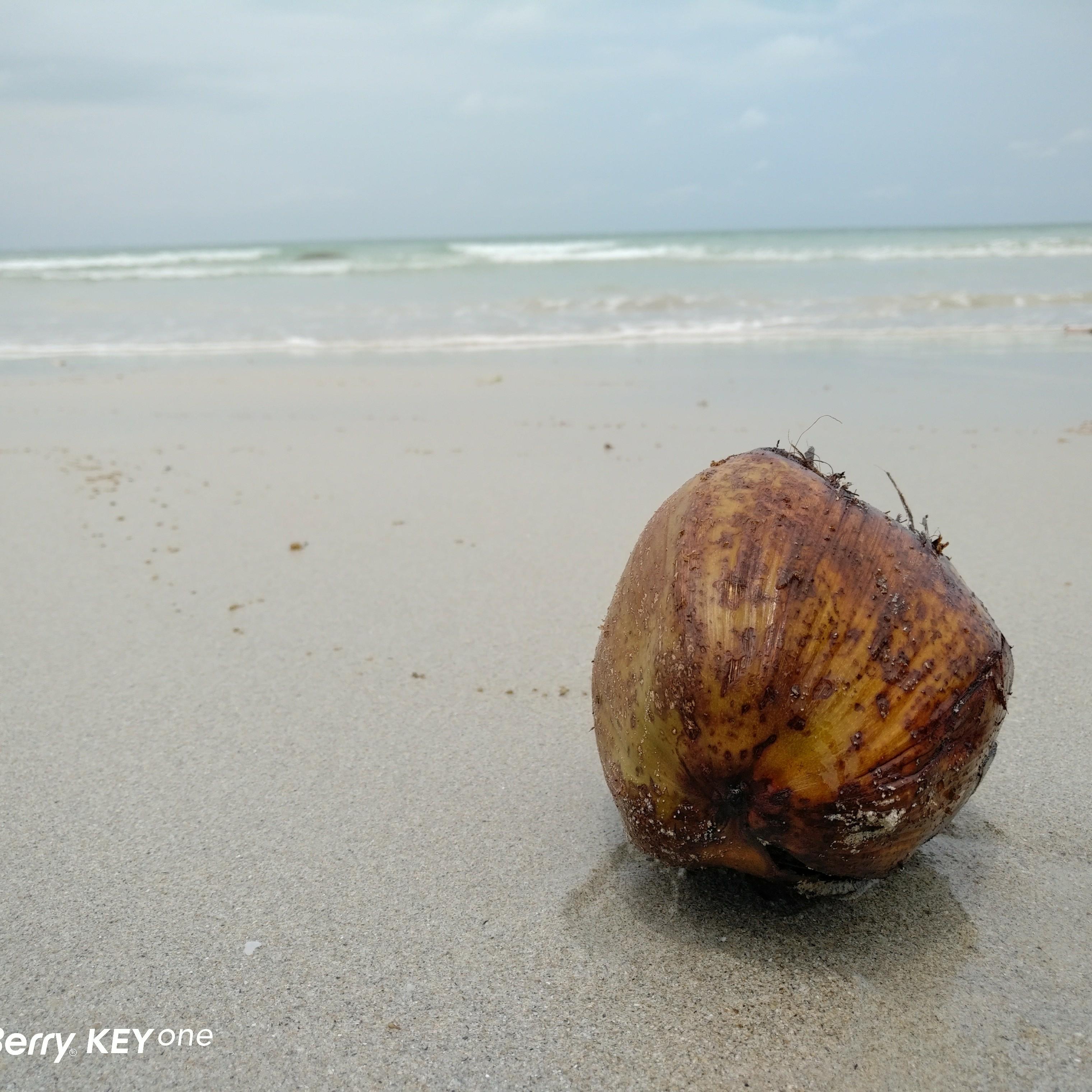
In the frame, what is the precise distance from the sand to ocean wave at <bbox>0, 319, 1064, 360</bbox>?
273 inches

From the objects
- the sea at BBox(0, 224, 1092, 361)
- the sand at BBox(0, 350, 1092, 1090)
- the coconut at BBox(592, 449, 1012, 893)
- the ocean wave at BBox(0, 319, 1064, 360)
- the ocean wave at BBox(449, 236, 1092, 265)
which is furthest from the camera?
the ocean wave at BBox(449, 236, 1092, 265)

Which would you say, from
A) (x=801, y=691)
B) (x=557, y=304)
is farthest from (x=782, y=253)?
(x=801, y=691)

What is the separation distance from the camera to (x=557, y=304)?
58.5 ft

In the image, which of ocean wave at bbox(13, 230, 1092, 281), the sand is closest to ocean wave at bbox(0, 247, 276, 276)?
ocean wave at bbox(13, 230, 1092, 281)

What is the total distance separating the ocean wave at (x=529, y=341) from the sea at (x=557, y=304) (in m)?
0.05

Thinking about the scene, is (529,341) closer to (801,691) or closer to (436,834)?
(436,834)

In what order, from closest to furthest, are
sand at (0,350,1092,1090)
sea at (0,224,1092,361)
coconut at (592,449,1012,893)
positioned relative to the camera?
coconut at (592,449,1012,893)
sand at (0,350,1092,1090)
sea at (0,224,1092,361)

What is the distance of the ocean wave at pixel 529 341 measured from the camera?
12.1m

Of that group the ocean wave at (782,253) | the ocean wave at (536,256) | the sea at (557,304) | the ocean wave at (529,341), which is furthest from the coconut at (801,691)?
the ocean wave at (782,253)

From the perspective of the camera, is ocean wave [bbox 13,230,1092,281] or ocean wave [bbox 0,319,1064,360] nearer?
ocean wave [bbox 0,319,1064,360]

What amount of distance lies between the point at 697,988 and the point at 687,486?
3.04 ft

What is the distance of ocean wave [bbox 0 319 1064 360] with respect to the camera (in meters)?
12.1

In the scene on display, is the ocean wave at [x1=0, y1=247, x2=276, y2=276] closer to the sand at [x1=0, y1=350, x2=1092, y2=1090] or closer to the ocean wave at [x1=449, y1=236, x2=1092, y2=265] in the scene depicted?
the ocean wave at [x1=449, y1=236, x2=1092, y2=265]

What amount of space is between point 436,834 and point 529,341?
10912mm
